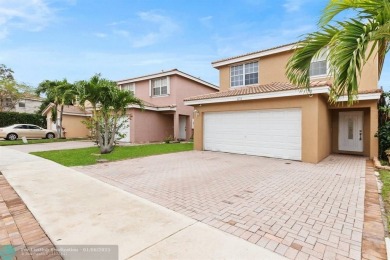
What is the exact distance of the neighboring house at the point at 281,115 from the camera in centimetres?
968

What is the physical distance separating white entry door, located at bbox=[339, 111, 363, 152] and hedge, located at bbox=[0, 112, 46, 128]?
32770mm

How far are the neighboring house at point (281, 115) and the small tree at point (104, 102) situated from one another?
444cm

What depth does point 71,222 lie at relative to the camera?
3604mm

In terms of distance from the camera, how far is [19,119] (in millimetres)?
25203

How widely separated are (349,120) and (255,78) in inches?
248

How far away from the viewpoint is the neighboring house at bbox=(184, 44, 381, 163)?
31.8 ft

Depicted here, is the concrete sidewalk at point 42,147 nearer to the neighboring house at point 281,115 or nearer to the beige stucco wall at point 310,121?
the neighboring house at point 281,115

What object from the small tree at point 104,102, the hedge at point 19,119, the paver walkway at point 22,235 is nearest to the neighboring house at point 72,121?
the hedge at point 19,119

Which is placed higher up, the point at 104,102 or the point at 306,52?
the point at 306,52

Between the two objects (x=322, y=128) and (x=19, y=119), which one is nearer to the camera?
(x=322, y=128)

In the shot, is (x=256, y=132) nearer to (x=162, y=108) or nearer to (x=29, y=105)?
(x=162, y=108)

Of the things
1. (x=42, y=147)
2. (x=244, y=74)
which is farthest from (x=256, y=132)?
(x=42, y=147)

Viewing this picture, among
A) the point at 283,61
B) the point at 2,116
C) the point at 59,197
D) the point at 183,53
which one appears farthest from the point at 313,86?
the point at 2,116

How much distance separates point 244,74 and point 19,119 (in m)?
27.3
